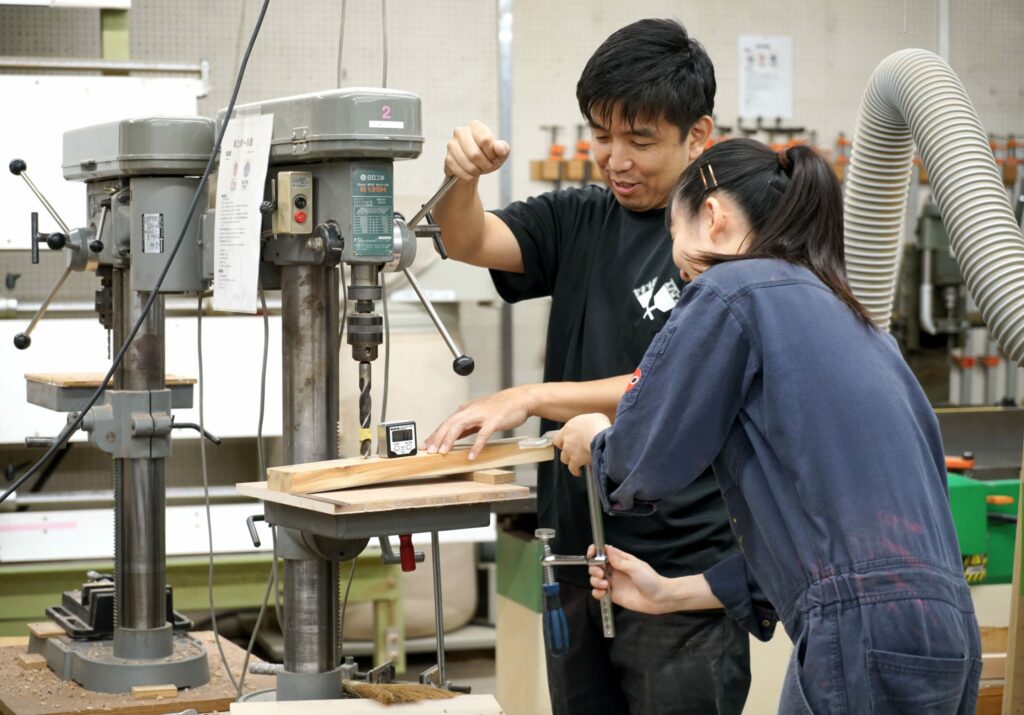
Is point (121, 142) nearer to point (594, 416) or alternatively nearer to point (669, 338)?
point (594, 416)

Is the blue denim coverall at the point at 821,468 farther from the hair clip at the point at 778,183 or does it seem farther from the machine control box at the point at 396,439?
the machine control box at the point at 396,439

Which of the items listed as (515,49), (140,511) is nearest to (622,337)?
(140,511)

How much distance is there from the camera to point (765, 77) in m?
4.59

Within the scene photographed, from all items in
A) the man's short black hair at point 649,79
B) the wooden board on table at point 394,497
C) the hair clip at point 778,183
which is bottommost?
the wooden board on table at point 394,497

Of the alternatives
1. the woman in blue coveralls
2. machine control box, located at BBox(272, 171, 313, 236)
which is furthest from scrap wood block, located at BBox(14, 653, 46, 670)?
the woman in blue coveralls

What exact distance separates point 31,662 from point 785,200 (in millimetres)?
1405

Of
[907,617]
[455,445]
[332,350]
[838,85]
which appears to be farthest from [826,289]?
[838,85]

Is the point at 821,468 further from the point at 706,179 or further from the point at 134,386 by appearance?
the point at 134,386

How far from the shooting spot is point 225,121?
65.9 inches

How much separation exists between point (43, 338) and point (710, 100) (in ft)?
7.50

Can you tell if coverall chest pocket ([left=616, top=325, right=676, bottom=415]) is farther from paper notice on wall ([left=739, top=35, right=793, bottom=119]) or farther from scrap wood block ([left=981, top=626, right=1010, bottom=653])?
paper notice on wall ([left=739, top=35, right=793, bottom=119])

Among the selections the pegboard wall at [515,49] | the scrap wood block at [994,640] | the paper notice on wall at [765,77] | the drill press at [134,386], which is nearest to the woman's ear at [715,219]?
the drill press at [134,386]

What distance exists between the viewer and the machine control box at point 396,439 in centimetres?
146

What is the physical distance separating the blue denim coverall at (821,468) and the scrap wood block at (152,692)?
878mm
